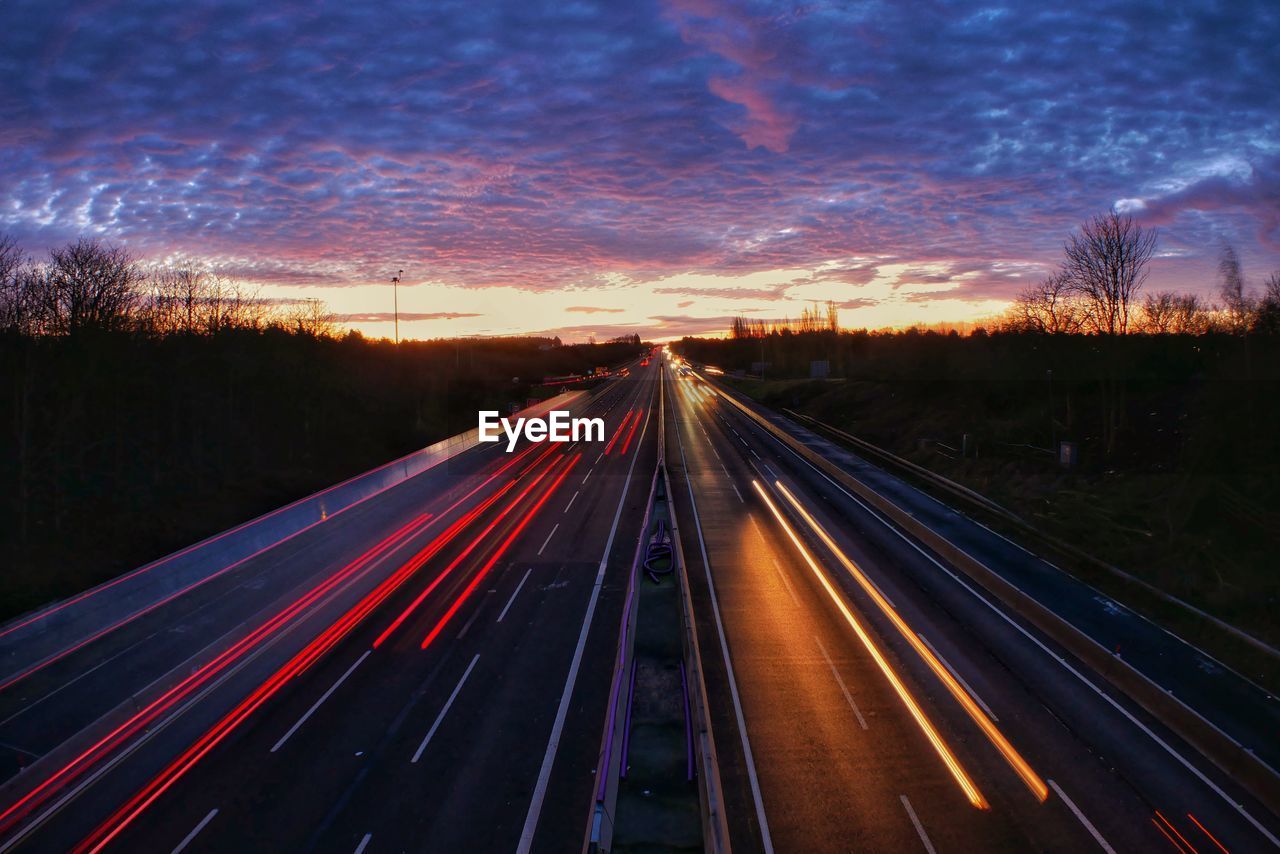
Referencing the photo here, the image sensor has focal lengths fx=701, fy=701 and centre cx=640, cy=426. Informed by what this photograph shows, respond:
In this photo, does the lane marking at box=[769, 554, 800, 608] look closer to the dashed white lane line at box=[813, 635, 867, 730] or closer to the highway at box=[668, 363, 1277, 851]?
the highway at box=[668, 363, 1277, 851]

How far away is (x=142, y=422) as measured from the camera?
33656mm

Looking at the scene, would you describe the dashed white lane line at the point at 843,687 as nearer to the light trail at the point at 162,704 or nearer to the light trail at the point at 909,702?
the light trail at the point at 909,702

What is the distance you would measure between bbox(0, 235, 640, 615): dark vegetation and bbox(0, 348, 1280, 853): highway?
9668 millimetres

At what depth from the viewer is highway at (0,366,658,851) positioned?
11.4 m

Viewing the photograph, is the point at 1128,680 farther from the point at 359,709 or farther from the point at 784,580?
the point at 359,709

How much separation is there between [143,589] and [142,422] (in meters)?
16.2

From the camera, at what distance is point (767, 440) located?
182ft

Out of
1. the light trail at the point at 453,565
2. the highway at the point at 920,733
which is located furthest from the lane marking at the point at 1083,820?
the light trail at the point at 453,565

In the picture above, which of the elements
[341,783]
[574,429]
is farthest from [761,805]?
[574,429]

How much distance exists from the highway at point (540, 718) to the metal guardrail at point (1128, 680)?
33 cm

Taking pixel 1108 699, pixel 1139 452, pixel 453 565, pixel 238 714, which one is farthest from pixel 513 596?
pixel 1139 452

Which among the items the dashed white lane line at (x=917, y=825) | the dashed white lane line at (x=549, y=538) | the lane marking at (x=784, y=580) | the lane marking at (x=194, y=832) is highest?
the dashed white lane line at (x=549, y=538)

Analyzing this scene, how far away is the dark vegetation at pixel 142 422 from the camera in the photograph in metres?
26.9

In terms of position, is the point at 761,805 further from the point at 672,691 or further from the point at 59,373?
the point at 59,373
